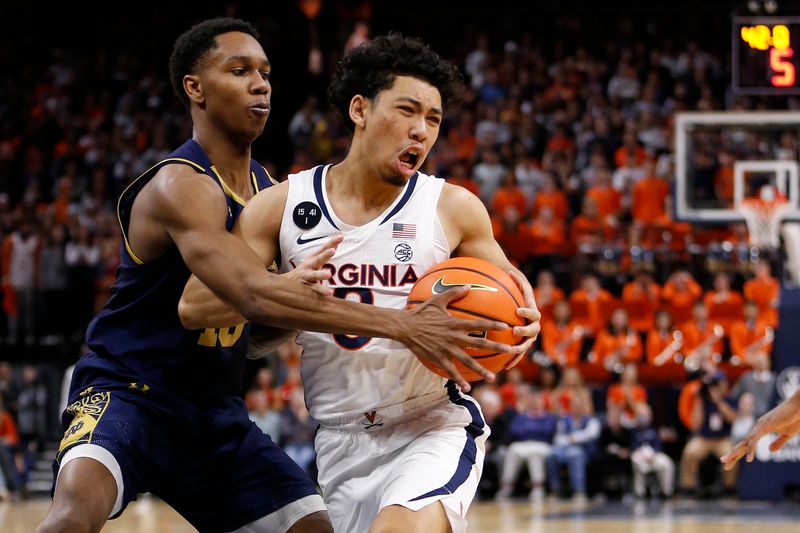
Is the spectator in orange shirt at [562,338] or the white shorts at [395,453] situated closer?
the white shorts at [395,453]

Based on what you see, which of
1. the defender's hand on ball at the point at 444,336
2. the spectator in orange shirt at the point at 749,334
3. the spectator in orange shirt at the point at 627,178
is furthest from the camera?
the spectator in orange shirt at the point at 627,178

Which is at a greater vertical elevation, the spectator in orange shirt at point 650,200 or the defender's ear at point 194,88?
the spectator in orange shirt at point 650,200

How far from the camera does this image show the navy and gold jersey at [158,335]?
4.16 metres

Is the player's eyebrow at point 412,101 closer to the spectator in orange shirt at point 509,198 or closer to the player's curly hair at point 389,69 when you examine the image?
the player's curly hair at point 389,69

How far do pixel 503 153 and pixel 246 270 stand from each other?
1322 cm

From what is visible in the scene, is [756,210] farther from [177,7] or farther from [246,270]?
[177,7]

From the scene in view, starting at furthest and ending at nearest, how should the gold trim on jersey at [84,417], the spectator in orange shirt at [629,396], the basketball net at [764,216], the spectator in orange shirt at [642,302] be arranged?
the spectator in orange shirt at [642,302], the basketball net at [764,216], the spectator in orange shirt at [629,396], the gold trim on jersey at [84,417]

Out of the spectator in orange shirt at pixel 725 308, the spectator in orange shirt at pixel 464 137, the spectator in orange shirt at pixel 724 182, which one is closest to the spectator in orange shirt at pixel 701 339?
the spectator in orange shirt at pixel 725 308

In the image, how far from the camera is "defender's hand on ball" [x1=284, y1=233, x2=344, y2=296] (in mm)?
3625

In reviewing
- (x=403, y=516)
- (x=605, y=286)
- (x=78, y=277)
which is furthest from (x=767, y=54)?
(x=78, y=277)

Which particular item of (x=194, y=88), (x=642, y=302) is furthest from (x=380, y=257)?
(x=642, y=302)

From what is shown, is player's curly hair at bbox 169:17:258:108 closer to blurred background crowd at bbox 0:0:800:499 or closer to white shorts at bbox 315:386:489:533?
white shorts at bbox 315:386:489:533

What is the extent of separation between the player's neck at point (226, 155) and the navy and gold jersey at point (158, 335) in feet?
0.38

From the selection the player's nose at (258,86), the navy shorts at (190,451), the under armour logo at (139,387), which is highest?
the player's nose at (258,86)
